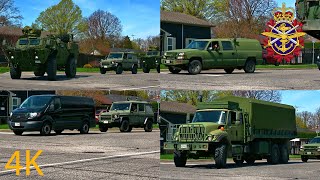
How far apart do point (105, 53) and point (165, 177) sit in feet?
4.15

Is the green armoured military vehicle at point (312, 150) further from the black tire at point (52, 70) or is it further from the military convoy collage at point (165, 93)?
the black tire at point (52, 70)

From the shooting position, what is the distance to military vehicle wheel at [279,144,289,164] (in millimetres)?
4689

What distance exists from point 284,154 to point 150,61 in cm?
161

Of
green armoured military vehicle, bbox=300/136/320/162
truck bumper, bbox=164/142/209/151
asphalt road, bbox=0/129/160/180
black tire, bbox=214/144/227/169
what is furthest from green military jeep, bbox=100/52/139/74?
green armoured military vehicle, bbox=300/136/320/162

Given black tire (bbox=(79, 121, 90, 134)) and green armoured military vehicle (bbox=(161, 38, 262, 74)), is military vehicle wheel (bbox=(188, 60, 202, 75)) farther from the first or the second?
black tire (bbox=(79, 121, 90, 134))

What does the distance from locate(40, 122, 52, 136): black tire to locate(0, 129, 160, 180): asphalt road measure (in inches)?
4.2

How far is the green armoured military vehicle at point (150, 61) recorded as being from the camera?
169 inches

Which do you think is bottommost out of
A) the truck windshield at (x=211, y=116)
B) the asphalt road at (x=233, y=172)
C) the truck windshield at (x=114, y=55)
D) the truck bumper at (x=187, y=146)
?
the asphalt road at (x=233, y=172)

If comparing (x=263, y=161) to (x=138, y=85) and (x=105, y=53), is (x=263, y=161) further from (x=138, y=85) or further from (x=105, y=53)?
(x=105, y=53)

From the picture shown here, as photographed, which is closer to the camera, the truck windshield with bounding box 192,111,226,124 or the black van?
the truck windshield with bounding box 192,111,226,124

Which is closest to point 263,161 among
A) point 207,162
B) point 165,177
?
point 207,162

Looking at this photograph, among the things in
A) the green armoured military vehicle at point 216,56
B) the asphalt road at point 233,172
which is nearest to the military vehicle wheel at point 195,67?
the green armoured military vehicle at point 216,56

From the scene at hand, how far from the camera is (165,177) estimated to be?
4520 millimetres

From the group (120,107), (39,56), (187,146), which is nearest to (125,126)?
(120,107)
